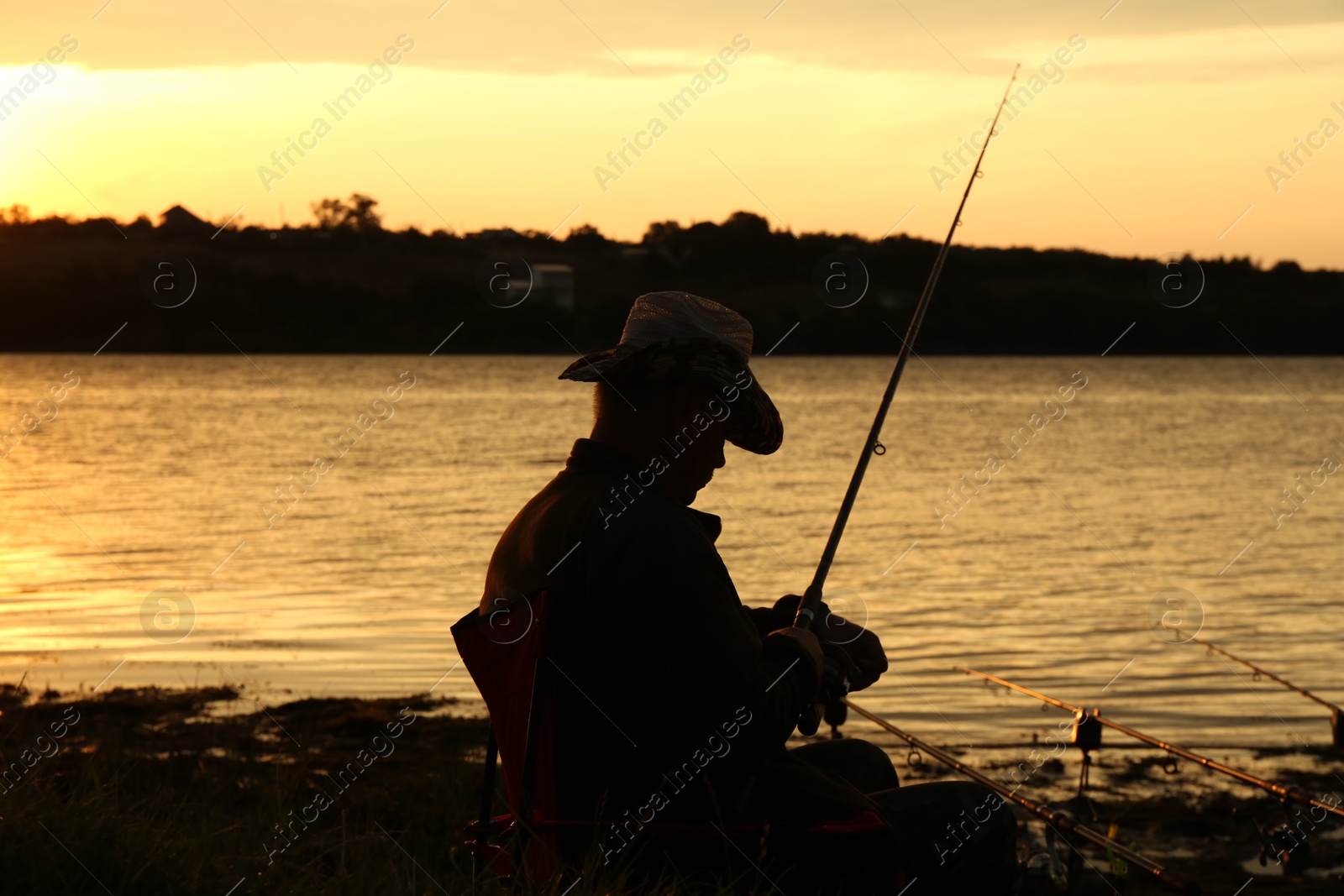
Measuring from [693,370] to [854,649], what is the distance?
0.73 m

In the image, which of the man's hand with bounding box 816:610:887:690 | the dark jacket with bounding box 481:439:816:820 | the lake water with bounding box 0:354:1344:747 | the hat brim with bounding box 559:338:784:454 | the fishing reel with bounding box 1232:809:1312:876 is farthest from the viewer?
the lake water with bounding box 0:354:1344:747

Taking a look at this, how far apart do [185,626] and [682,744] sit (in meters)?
10.7

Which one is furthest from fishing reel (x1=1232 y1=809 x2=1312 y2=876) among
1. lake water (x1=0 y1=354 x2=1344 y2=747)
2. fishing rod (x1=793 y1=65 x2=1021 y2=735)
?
fishing rod (x1=793 y1=65 x2=1021 y2=735)

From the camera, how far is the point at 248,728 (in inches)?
340

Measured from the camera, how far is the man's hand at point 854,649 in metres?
3.02

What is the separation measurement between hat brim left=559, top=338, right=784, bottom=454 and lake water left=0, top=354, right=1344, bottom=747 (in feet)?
21.6

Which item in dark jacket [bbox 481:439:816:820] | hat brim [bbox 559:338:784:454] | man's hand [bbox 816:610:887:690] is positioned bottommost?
dark jacket [bbox 481:439:816:820]

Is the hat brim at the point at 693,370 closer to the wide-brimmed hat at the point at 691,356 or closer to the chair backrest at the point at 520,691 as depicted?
the wide-brimmed hat at the point at 691,356

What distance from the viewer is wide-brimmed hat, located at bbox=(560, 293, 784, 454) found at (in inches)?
110

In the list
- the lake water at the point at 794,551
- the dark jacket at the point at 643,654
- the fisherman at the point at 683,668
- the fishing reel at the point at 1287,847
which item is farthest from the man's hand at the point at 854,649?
the lake water at the point at 794,551

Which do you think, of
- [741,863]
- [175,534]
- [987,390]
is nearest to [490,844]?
[741,863]

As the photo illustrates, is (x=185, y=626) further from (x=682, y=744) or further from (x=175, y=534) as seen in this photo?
(x=682, y=744)

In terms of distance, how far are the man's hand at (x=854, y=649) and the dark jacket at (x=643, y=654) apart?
266mm

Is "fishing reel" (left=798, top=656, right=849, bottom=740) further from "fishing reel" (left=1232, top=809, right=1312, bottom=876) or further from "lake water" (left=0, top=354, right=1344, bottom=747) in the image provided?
"lake water" (left=0, top=354, right=1344, bottom=747)
